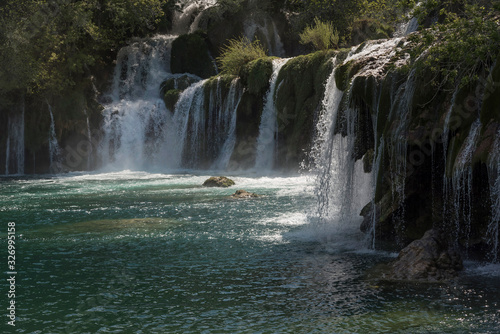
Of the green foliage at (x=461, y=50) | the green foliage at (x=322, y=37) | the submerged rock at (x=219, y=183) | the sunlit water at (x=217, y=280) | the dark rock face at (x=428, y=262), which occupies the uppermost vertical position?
the green foliage at (x=322, y=37)

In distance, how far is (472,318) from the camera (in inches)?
285

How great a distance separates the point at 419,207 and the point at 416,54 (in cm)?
293

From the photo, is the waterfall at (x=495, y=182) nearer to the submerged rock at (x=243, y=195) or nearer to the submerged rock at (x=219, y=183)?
the submerged rock at (x=243, y=195)

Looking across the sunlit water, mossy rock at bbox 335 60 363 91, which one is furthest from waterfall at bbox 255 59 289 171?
mossy rock at bbox 335 60 363 91

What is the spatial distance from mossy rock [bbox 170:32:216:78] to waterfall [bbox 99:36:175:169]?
1254 mm

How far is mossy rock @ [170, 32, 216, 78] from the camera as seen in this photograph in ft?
125

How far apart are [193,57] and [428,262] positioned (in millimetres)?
30988

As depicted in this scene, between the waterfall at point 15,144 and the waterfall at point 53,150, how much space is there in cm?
171

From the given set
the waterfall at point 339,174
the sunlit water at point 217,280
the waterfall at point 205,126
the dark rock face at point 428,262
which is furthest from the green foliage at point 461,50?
the waterfall at point 205,126

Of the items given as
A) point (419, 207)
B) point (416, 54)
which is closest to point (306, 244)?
point (419, 207)

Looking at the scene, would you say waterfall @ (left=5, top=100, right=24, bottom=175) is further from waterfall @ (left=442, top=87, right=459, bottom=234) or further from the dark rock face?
the dark rock face

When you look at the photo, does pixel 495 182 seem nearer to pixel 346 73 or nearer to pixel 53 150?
pixel 346 73

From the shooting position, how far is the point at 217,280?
9328mm

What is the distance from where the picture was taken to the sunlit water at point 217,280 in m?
7.34
